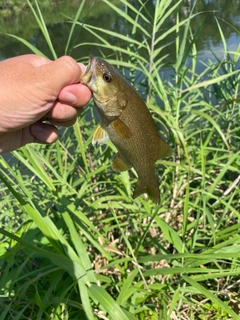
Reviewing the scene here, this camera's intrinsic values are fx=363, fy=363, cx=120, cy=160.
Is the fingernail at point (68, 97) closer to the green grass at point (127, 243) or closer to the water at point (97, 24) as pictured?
the green grass at point (127, 243)

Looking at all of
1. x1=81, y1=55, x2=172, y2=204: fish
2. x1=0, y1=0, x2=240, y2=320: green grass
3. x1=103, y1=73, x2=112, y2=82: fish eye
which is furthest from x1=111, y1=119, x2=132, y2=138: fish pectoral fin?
x1=0, y1=0, x2=240, y2=320: green grass

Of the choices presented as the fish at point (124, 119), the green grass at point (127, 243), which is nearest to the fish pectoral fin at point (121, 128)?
the fish at point (124, 119)

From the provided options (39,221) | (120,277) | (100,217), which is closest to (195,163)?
(100,217)

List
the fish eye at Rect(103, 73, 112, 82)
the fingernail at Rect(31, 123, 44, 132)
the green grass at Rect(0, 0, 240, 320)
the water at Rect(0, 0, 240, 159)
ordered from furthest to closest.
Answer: the water at Rect(0, 0, 240, 159) → the fingernail at Rect(31, 123, 44, 132) → the green grass at Rect(0, 0, 240, 320) → the fish eye at Rect(103, 73, 112, 82)

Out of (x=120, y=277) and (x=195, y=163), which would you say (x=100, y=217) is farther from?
(x=195, y=163)

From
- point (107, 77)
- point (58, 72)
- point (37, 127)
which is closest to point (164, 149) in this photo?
point (107, 77)

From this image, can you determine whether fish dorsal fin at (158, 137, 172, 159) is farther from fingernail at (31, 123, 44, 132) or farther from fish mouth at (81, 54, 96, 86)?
fingernail at (31, 123, 44, 132)

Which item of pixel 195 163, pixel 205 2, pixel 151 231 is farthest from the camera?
pixel 205 2
